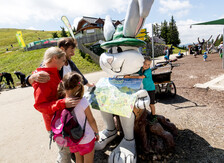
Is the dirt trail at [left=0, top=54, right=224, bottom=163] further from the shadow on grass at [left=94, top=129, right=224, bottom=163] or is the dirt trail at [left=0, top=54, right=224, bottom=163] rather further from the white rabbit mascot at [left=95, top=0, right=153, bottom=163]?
the white rabbit mascot at [left=95, top=0, right=153, bottom=163]

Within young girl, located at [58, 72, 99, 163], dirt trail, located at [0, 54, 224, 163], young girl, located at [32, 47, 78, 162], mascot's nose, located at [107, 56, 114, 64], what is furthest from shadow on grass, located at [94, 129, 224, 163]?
mascot's nose, located at [107, 56, 114, 64]

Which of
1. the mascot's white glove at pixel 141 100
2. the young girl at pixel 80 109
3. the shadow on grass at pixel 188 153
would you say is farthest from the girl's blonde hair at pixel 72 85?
the shadow on grass at pixel 188 153

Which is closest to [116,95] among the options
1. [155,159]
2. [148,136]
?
[148,136]

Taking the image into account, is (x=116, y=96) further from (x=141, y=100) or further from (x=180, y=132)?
(x=180, y=132)

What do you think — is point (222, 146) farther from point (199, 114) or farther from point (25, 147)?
point (25, 147)

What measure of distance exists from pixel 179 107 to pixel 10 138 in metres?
4.35

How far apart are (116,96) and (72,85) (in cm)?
70

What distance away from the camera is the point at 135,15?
1778 millimetres

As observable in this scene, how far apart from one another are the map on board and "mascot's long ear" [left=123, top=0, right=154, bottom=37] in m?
0.71

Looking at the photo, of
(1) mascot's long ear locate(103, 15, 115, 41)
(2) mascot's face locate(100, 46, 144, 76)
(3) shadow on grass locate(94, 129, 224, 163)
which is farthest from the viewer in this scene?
(1) mascot's long ear locate(103, 15, 115, 41)

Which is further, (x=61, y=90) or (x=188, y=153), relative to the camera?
(x=188, y=153)

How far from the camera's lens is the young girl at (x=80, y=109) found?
1335 mm

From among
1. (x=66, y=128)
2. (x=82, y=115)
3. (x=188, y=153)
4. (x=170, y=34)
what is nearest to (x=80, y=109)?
(x=82, y=115)

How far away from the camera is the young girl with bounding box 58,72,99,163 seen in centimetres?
133
